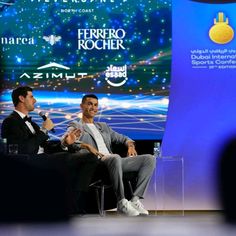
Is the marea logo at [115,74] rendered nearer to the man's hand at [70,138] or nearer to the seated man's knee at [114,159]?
the man's hand at [70,138]

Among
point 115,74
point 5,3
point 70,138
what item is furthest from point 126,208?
point 5,3

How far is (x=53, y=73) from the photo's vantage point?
217 inches

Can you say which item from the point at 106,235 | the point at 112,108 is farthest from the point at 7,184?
the point at 112,108

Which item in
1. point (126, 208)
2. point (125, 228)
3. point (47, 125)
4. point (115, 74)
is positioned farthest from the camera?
point (115, 74)

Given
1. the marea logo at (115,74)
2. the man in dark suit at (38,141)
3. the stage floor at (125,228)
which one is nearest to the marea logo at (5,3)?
the man in dark suit at (38,141)

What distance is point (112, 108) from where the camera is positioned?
552cm

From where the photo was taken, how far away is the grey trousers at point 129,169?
462 centimetres

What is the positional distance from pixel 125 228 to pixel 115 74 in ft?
11.6

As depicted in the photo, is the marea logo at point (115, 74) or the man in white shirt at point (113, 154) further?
the marea logo at point (115, 74)

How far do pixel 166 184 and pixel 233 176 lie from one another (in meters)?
3.59

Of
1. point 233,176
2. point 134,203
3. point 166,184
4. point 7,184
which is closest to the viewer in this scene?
point 233,176

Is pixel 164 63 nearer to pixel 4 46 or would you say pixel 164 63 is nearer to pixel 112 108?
pixel 112 108

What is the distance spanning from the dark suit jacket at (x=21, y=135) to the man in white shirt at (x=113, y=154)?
11.5 inches

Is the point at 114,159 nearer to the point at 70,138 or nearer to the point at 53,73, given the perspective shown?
the point at 70,138
